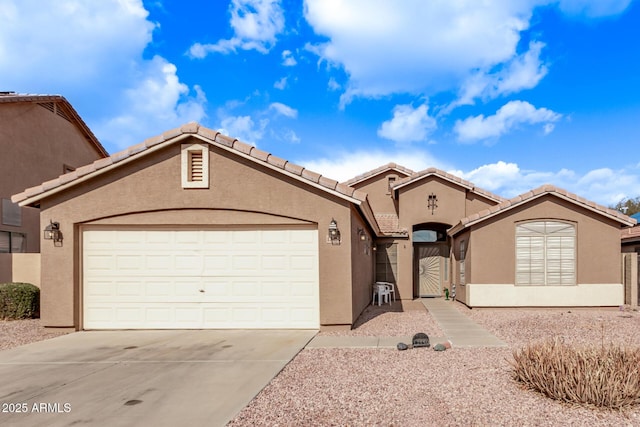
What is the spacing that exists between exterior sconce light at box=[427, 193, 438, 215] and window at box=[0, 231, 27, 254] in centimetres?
1679

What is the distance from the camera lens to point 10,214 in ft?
55.8

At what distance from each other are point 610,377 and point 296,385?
3866 millimetres

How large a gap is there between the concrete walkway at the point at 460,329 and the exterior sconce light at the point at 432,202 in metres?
4.84

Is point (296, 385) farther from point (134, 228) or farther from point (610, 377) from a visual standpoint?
point (134, 228)

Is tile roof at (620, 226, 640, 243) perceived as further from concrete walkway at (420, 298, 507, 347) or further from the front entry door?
concrete walkway at (420, 298, 507, 347)

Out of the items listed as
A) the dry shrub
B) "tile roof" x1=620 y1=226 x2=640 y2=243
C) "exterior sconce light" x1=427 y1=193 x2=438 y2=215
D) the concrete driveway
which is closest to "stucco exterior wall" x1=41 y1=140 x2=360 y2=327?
the concrete driveway

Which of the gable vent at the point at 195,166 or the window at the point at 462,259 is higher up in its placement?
the gable vent at the point at 195,166

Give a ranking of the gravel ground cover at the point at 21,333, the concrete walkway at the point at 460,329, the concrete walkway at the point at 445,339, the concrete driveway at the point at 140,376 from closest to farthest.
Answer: the concrete driveway at the point at 140,376 < the concrete walkway at the point at 445,339 < the concrete walkway at the point at 460,329 < the gravel ground cover at the point at 21,333

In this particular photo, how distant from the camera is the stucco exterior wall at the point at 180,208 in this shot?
1009 cm

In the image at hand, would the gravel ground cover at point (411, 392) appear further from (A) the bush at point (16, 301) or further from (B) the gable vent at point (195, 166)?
(B) the gable vent at point (195, 166)

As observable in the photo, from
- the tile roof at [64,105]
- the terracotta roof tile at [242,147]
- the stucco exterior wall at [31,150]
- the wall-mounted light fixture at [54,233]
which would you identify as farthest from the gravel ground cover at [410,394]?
the tile roof at [64,105]

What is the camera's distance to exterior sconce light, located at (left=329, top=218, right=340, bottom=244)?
32.6ft

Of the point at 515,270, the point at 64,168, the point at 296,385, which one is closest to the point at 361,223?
the point at 515,270

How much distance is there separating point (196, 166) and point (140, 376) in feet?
17.2
